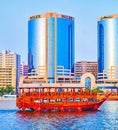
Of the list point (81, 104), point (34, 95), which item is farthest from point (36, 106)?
point (81, 104)

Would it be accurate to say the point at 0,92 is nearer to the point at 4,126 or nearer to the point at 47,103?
the point at 47,103

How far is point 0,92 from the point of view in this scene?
7461 inches

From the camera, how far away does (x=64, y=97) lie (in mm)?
89125

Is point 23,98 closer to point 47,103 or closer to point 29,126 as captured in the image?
point 47,103

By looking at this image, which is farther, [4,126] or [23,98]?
[23,98]

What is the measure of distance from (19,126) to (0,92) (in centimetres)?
12946

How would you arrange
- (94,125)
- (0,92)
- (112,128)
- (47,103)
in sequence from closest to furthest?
(112,128) < (94,125) < (47,103) < (0,92)

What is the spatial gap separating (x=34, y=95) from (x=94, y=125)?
28065 millimetres

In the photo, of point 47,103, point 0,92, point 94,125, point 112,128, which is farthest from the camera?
point 0,92

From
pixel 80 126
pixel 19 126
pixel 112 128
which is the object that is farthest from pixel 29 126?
pixel 112 128

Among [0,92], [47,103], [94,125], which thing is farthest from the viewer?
[0,92]

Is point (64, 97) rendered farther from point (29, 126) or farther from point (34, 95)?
point (29, 126)

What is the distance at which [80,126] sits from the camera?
61094 millimetres

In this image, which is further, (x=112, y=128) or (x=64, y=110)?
(x=64, y=110)
